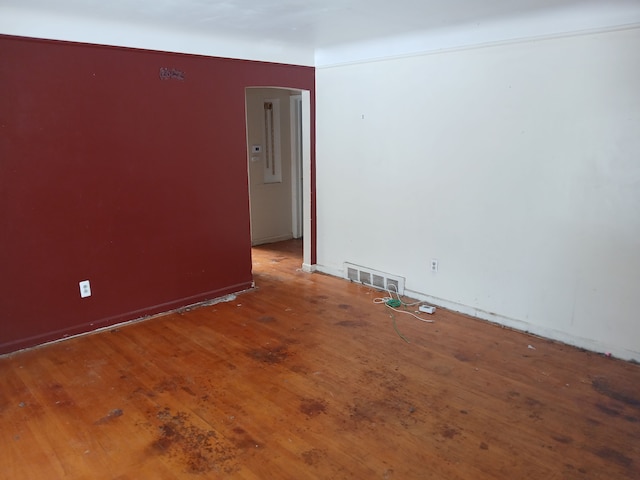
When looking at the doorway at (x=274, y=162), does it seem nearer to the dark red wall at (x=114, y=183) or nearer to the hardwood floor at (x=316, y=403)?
the dark red wall at (x=114, y=183)

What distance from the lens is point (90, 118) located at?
363 cm

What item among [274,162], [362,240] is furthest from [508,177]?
[274,162]

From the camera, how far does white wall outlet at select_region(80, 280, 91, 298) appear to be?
377 centimetres

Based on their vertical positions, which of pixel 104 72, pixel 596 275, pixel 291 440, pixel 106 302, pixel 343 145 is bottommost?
pixel 291 440

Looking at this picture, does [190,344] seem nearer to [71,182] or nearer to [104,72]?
[71,182]

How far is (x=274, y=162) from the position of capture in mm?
6676

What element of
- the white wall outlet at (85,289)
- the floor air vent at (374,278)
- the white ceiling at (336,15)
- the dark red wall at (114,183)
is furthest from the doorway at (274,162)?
the white wall outlet at (85,289)

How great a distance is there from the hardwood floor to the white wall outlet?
34cm

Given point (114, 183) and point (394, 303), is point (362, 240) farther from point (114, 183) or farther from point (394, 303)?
point (114, 183)

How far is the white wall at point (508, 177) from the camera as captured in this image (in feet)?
10.7

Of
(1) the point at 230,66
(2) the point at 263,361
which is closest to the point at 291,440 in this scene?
(2) the point at 263,361

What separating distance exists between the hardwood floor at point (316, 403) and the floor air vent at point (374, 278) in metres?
0.66

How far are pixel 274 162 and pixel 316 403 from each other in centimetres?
438

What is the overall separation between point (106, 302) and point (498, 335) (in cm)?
323
